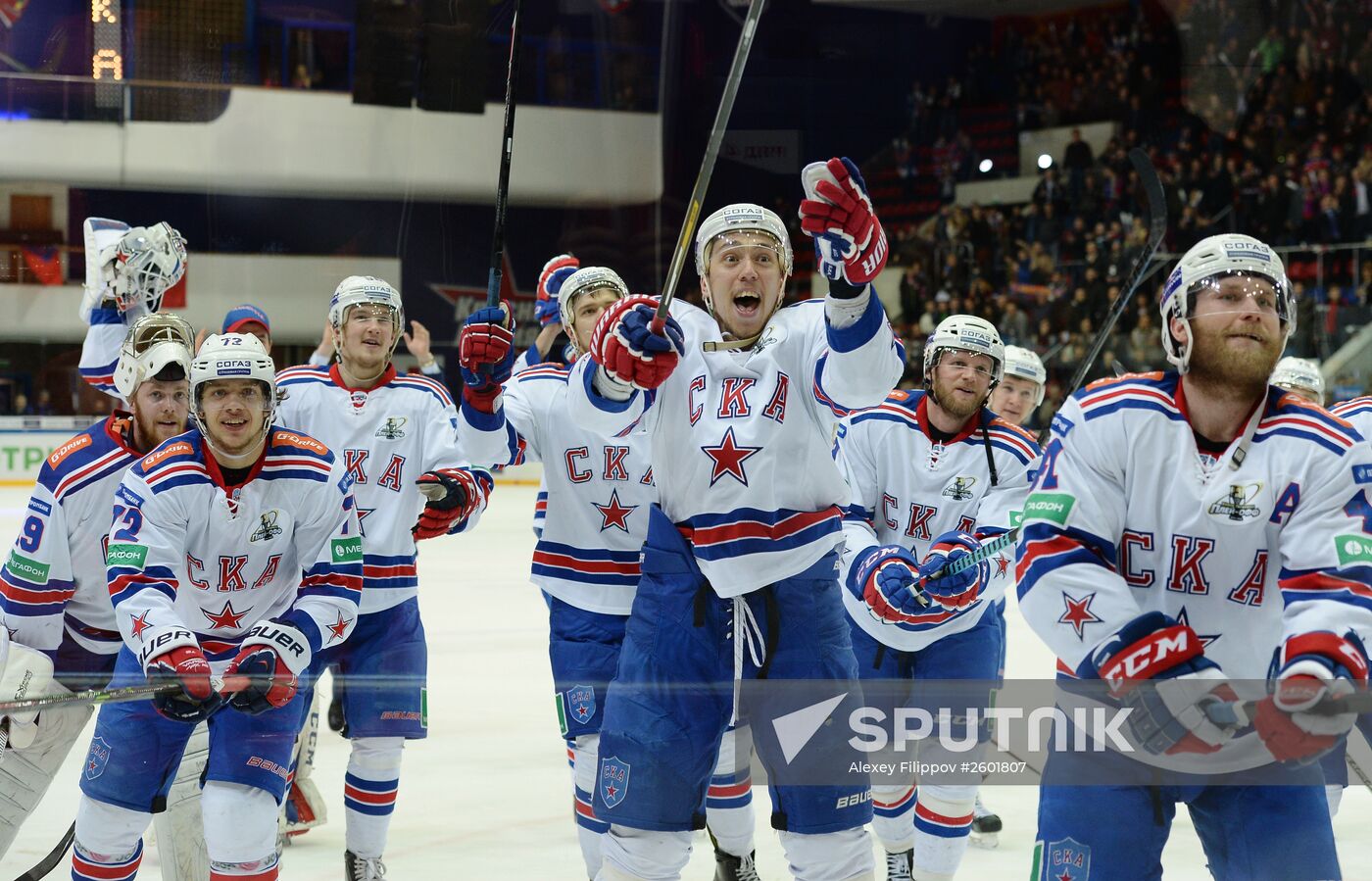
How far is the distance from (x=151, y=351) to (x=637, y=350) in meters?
1.21

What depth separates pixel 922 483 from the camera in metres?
3.56

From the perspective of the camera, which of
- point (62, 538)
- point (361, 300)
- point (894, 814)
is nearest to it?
point (62, 538)

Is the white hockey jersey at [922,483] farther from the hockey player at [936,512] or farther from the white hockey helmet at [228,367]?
the white hockey helmet at [228,367]

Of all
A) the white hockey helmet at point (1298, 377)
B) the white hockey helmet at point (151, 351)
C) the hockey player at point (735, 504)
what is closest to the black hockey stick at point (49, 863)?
the white hockey helmet at point (151, 351)

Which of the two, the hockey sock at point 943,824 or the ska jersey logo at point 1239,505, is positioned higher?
the ska jersey logo at point 1239,505

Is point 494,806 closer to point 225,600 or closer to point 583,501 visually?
point 583,501

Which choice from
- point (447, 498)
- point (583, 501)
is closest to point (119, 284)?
point (447, 498)

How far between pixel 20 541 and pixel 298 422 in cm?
83

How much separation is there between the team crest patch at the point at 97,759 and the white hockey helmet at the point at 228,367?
60cm

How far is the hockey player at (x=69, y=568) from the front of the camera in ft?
10.2

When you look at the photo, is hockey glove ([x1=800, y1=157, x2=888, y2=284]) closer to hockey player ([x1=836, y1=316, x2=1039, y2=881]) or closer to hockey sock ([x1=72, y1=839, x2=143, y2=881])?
hockey player ([x1=836, y1=316, x2=1039, y2=881])

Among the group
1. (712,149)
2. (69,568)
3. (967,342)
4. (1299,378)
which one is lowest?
(69,568)

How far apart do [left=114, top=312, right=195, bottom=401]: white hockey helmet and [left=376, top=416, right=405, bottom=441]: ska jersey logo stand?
22.2 inches

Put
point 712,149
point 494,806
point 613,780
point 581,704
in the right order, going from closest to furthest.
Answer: point 712,149
point 613,780
point 581,704
point 494,806
